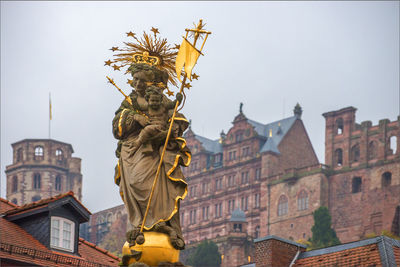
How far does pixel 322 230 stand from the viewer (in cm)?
11631

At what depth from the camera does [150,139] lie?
48.0 feet

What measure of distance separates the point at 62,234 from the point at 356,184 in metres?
101

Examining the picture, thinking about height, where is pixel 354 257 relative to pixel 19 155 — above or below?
below

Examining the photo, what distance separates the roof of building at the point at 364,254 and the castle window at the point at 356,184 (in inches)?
3654

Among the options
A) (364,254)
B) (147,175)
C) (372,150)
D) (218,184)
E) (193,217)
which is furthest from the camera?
(193,217)

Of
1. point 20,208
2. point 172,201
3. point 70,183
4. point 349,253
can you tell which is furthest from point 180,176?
point 70,183

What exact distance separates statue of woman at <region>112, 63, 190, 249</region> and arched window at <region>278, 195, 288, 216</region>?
116 m

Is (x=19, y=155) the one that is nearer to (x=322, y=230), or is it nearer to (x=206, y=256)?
(x=206, y=256)

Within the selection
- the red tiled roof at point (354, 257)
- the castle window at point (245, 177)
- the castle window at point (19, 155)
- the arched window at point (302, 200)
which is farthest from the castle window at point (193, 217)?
the red tiled roof at point (354, 257)

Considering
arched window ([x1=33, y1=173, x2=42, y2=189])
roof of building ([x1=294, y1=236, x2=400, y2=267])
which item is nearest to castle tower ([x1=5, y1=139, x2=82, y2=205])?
arched window ([x1=33, y1=173, x2=42, y2=189])

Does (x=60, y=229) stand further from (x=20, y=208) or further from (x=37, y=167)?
(x=37, y=167)

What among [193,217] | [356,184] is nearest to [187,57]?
[356,184]

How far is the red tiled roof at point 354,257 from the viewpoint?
33444 millimetres

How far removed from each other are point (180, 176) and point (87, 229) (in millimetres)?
143940
